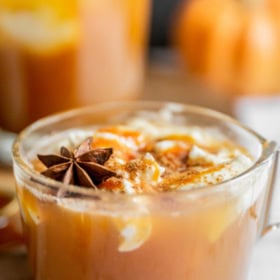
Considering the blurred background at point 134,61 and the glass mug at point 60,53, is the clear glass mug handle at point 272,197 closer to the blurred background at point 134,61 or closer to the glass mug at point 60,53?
the blurred background at point 134,61

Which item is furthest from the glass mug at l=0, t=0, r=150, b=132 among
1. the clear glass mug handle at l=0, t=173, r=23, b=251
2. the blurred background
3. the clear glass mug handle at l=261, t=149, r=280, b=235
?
the clear glass mug handle at l=261, t=149, r=280, b=235

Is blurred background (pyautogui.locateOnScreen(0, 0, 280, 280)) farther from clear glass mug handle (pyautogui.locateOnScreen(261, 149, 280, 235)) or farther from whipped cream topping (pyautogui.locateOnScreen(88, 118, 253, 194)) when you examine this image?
whipped cream topping (pyautogui.locateOnScreen(88, 118, 253, 194))

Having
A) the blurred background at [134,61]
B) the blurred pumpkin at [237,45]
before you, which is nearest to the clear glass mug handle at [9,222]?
the blurred background at [134,61]

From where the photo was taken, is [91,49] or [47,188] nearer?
[47,188]

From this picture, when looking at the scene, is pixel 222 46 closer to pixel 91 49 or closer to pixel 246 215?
pixel 91 49

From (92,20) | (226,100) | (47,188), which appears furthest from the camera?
(226,100)

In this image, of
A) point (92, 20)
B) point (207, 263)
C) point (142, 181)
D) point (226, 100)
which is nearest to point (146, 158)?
point (142, 181)

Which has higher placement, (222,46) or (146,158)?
(146,158)
